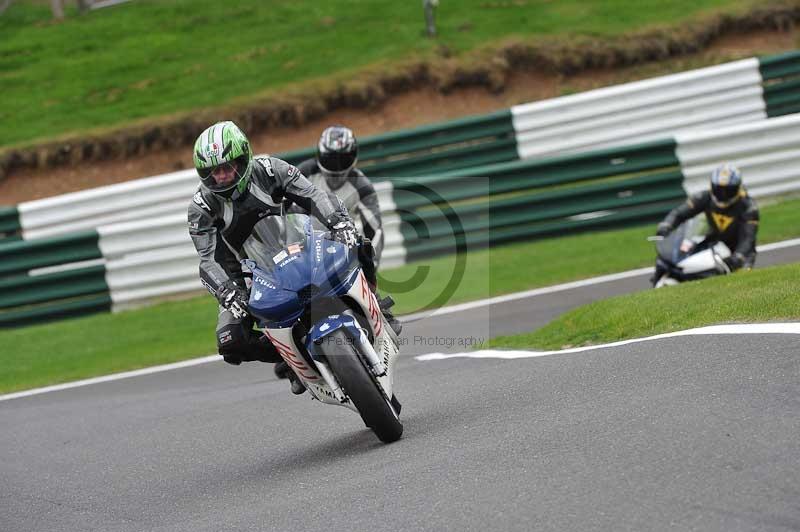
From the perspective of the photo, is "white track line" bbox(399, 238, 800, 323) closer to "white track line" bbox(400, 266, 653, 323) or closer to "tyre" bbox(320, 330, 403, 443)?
"white track line" bbox(400, 266, 653, 323)

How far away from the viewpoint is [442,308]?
13.1 metres

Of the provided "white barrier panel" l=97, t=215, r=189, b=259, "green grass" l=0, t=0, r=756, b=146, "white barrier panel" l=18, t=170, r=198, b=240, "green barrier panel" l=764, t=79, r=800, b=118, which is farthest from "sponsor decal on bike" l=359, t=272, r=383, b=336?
"green grass" l=0, t=0, r=756, b=146

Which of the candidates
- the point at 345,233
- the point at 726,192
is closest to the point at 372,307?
the point at 345,233

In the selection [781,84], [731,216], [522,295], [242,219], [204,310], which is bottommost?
[204,310]

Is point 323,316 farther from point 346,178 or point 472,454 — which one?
point 346,178

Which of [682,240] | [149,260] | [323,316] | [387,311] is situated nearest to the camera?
[323,316]

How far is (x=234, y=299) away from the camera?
6797 millimetres

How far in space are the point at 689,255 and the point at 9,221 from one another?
960cm

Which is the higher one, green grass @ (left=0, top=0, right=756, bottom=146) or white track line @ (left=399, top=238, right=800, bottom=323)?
green grass @ (left=0, top=0, right=756, bottom=146)

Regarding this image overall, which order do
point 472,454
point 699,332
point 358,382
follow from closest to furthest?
1. point 472,454
2. point 358,382
3. point 699,332

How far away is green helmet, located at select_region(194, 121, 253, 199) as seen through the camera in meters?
6.55

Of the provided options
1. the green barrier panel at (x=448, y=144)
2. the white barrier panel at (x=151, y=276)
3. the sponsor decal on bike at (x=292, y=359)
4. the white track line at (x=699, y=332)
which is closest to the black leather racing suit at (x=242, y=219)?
the sponsor decal on bike at (x=292, y=359)

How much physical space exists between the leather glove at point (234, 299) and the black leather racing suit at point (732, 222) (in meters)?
5.62

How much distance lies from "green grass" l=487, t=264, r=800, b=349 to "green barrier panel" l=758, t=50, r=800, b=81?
9.08 m
